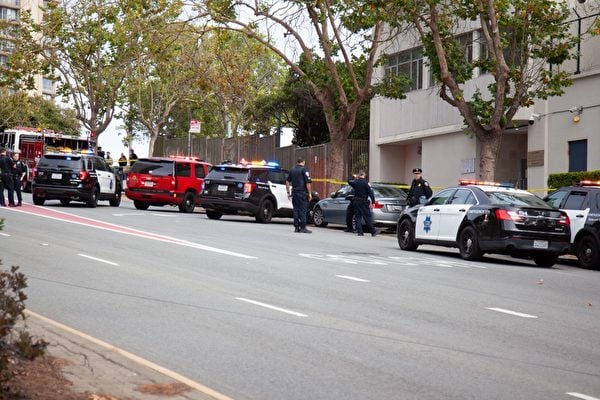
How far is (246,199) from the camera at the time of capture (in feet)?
107

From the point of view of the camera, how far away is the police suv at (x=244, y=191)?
3262 centimetres

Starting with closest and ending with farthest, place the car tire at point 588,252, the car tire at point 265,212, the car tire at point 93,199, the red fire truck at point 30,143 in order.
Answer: the car tire at point 588,252 → the car tire at point 265,212 → the car tire at point 93,199 → the red fire truck at point 30,143

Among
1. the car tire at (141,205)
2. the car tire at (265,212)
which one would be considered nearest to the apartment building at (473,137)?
the car tire at (265,212)

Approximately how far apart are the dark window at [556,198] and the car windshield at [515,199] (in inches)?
31.7

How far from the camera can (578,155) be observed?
3300 centimetres

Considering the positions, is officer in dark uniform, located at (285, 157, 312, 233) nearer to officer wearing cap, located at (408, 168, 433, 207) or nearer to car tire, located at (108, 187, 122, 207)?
officer wearing cap, located at (408, 168, 433, 207)

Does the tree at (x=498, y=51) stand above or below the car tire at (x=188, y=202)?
above

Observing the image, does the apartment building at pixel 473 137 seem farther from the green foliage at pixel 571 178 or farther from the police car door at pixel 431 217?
the police car door at pixel 431 217

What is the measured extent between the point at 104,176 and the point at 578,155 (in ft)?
49.4


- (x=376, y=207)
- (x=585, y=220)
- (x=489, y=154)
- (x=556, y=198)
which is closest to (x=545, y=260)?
(x=585, y=220)

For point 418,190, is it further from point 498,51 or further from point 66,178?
point 66,178

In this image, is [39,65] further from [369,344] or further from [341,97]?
[369,344]

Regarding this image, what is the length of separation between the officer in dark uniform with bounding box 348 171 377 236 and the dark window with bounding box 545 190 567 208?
6485 millimetres

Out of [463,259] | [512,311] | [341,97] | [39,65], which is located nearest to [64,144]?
[39,65]
